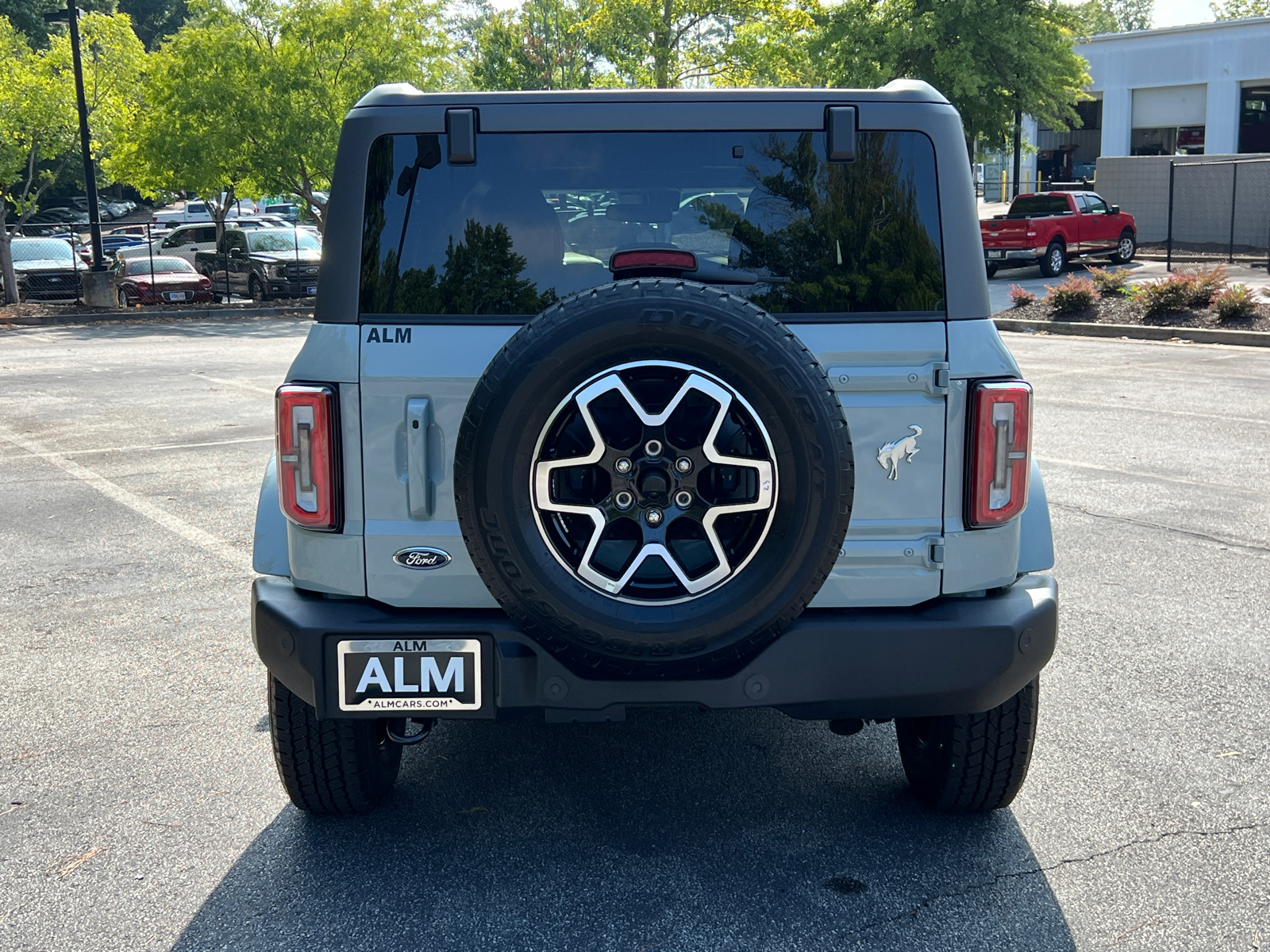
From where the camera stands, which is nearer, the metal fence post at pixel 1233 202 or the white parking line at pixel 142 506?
the white parking line at pixel 142 506

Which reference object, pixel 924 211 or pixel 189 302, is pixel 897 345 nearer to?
pixel 924 211

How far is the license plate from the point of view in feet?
10.1

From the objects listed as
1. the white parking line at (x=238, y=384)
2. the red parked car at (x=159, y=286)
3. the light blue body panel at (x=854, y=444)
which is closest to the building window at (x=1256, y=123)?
the red parked car at (x=159, y=286)

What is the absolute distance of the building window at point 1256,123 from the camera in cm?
5194

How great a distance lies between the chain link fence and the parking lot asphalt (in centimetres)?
2833

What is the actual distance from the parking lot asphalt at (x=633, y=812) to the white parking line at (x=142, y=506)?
0.27m

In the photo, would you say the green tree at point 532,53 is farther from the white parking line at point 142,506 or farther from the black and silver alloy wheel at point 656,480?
the black and silver alloy wheel at point 656,480

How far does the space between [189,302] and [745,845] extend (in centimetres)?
2548

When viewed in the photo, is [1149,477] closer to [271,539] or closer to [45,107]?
[271,539]

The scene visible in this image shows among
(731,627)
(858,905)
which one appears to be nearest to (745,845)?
(858,905)

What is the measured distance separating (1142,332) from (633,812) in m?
16.4

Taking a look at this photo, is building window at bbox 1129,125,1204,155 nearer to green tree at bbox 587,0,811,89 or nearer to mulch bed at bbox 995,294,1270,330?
green tree at bbox 587,0,811,89

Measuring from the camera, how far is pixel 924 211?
10.6 feet

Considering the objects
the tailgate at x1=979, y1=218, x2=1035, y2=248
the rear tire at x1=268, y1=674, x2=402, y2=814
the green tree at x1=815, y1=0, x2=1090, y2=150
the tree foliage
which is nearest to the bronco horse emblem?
the rear tire at x1=268, y1=674, x2=402, y2=814
